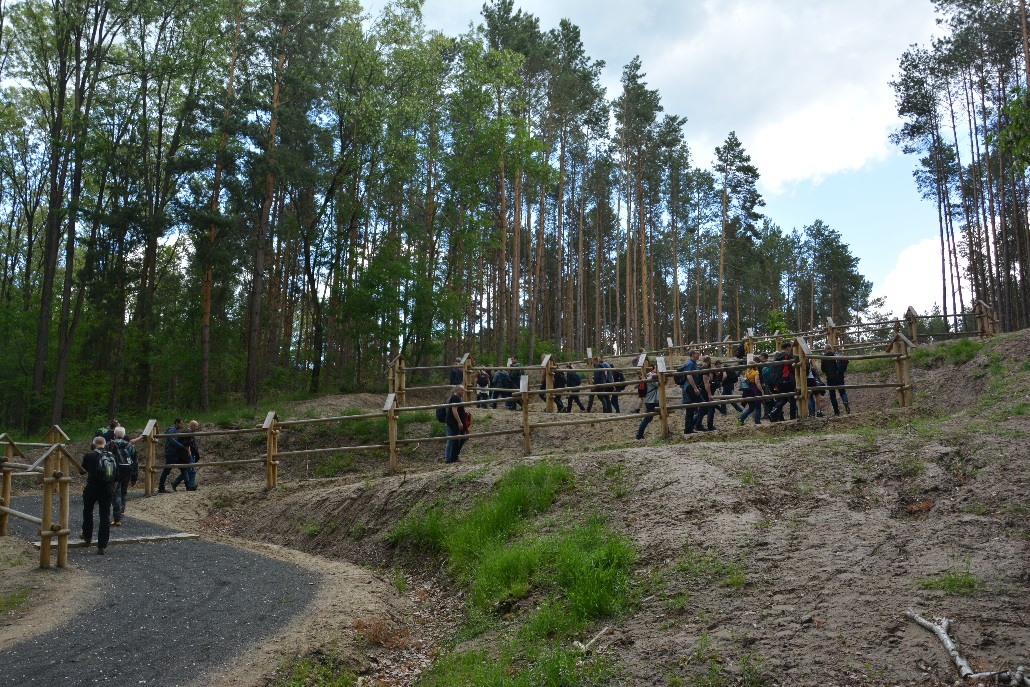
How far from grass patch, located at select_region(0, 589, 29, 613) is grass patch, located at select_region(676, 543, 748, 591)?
22.2 feet

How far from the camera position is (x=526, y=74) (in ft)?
116

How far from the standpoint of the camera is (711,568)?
706 centimetres

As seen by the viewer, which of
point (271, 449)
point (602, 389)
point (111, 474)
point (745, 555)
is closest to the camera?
point (745, 555)

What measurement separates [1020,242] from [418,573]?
30.2 meters

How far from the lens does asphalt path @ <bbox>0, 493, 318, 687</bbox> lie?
6.08 meters

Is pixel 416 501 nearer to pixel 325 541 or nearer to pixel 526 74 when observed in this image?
pixel 325 541

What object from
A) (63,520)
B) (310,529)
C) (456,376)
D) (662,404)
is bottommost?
→ (310,529)

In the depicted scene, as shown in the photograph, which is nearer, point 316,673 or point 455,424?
point 316,673

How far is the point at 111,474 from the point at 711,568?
27.1 feet

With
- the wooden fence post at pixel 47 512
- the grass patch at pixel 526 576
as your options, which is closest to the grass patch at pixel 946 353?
the grass patch at pixel 526 576

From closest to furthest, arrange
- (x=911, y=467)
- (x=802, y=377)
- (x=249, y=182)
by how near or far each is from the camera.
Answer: (x=911, y=467) < (x=802, y=377) < (x=249, y=182)

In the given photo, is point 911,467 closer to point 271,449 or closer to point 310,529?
point 310,529

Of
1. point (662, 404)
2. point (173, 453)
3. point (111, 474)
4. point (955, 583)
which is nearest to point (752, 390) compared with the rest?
point (662, 404)

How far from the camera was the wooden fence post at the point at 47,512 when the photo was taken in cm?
946
